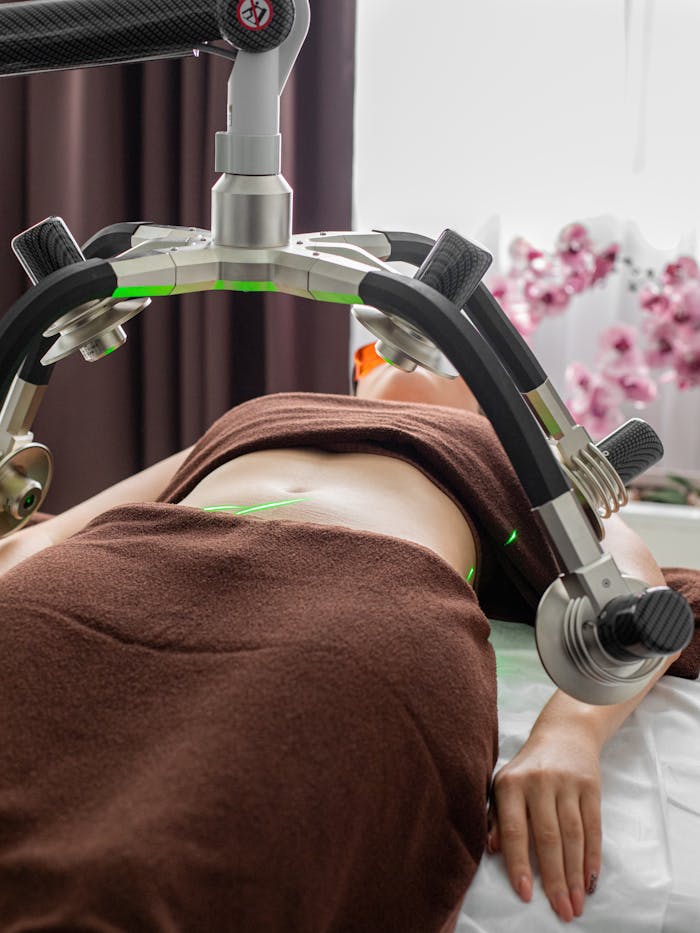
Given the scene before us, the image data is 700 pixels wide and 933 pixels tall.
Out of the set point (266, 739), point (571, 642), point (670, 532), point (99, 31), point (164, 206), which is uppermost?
point (99, 31)

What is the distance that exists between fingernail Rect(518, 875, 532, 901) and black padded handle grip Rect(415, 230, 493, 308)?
57 centimetres

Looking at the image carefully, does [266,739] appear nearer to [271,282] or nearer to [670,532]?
[271,282]

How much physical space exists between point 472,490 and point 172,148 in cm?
163

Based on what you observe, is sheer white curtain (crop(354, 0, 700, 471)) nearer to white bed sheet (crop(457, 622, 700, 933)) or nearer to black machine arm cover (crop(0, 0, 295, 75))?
white bed sheet (crop(457, 622, 700, 933))

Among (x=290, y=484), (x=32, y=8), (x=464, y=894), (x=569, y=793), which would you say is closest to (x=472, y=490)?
(x=290, y=484)

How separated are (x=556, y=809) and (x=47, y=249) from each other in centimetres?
67

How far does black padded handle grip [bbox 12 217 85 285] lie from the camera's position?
2.08ft

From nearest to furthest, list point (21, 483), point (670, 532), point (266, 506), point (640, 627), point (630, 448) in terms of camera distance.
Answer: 1. point (640, 627)
2. point (21, 483)
3. point (630, 448)
4. point (266, 506)
5. point (670, 532)

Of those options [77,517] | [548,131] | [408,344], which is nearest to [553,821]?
[408,344]

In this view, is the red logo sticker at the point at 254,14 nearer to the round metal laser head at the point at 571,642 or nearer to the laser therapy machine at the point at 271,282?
the laser therapy machine at the point at 271,282

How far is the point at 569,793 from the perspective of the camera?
3.32 feet

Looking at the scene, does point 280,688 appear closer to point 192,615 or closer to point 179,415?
point 192,615

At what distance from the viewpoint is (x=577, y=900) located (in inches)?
37.1

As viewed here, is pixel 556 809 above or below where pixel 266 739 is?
below
